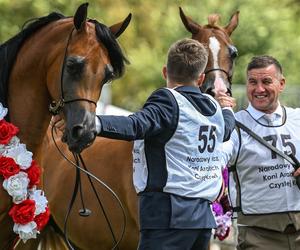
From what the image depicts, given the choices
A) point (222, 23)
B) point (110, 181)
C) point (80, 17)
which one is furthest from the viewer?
point (222, 23)

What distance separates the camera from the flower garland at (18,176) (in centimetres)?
515

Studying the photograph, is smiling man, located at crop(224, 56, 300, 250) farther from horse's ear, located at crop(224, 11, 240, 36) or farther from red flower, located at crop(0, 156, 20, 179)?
horse's ear, located at crop(224, 11, 240, 36)

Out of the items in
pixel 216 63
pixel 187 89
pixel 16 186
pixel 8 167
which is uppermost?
pixel 216 63

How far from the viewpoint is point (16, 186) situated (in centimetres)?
515

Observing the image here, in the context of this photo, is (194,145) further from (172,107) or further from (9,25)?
(9,25)

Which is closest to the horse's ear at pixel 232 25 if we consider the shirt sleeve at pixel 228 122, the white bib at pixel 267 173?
the white bib at pixel 267 173

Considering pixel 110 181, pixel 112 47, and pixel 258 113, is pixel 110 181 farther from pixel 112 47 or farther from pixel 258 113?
pixel 112 47

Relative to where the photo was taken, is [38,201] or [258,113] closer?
[38,201]

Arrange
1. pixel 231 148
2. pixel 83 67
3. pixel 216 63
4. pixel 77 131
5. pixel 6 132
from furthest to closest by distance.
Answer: pixel 216 63 < pixel 231 148 < pixel 6 132 < pixel 83 67 < pixel 77 131

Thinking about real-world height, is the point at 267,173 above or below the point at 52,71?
below

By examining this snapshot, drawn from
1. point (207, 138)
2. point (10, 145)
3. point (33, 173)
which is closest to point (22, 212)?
point (33, 173)

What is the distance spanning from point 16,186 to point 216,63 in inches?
77.6

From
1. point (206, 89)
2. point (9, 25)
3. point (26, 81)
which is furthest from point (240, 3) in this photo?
point (26, 81)

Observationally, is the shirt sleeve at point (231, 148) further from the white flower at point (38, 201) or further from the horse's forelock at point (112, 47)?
the white flower at point (38, 201)
